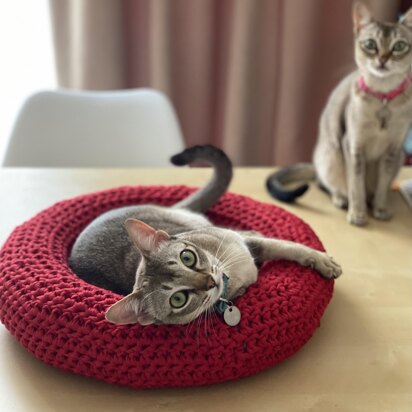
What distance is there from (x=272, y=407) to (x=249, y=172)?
0.92 metres

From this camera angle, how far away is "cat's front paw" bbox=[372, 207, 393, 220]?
1434mm

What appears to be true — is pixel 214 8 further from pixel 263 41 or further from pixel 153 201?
pixel 153 201

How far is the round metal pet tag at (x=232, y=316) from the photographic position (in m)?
0.90

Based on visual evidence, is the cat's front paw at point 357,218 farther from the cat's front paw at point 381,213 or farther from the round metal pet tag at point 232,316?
the round metal pet tag at point 232,316

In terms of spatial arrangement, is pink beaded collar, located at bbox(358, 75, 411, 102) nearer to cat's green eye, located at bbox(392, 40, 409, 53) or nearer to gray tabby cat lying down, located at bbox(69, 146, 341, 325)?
cat's green eye, located at bbox(392, 40, 409, 53)

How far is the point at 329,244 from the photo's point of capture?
1303 millimetres

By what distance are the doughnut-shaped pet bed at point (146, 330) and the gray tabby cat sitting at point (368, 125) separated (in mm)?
494

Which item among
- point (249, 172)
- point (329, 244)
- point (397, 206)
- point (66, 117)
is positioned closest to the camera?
point (329, 244)

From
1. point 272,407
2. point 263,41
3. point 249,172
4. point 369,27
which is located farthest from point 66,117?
point 272,407

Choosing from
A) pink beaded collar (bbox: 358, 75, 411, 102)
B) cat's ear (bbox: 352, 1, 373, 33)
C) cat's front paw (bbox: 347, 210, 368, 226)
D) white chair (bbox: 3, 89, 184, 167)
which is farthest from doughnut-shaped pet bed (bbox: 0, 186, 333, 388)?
white chair (bbox: 3, 89, 184, 167)

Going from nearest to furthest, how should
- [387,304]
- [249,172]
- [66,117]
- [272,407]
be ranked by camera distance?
[272,407] → [387,304] → [249,172] → [66,117]

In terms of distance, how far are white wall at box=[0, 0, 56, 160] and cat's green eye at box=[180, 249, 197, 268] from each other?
153 centimetres

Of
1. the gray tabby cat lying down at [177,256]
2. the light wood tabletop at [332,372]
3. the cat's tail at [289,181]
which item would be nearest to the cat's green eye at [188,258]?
the gray tabby cat lying down at [177,256]

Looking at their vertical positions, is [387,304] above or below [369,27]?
below
